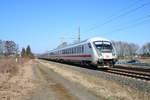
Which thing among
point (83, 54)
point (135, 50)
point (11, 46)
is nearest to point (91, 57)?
point (83, 54)

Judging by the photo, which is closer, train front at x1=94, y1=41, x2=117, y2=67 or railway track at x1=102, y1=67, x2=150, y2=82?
railway track at x1=102, y1=67, x2=150, y2=82

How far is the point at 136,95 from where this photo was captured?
993 cm

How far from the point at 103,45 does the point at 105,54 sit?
1.33 meters

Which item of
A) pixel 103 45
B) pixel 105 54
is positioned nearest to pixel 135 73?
pixel 105 54

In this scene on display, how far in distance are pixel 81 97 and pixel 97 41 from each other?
1725 centimetres

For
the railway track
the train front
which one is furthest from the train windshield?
the railway track

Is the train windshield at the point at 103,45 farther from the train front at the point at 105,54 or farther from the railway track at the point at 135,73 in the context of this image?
the railway track at the point at 135,73

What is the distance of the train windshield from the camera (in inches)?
1006

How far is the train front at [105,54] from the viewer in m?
24.8

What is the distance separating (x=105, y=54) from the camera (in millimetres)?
24969

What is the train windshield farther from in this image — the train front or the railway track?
the railway track

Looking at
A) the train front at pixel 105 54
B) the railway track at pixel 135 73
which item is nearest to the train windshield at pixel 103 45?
the train front at pixel 105 54

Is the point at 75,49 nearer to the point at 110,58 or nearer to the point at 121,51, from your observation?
the point at 110,58

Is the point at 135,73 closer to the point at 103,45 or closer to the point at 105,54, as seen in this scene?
the point at 105,54
